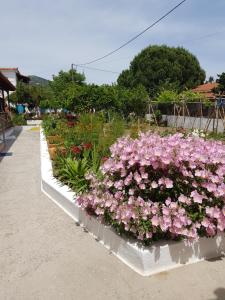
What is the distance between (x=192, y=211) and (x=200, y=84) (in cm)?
4151

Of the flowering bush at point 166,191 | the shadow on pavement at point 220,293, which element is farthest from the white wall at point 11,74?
the shadow on pavement at point 220,293

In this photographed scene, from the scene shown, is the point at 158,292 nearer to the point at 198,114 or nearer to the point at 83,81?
the point at 198,114

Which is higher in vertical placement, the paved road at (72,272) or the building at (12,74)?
the building at (12,74)

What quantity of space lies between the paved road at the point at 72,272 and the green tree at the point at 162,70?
3421 centimetres

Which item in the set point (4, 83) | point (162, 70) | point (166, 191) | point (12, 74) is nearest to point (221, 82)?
point (162, 70)

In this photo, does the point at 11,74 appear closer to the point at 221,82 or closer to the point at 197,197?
the point at 221,82

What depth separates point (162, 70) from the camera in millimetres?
38781

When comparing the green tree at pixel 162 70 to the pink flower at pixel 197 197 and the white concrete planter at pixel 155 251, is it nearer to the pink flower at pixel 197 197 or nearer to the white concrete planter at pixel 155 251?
the white concrete planter at pixel 155 251

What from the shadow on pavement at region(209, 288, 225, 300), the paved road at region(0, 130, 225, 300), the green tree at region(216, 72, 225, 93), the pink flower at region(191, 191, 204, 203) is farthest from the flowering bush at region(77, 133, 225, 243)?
the green tree at region(216, 72, 225, 93)

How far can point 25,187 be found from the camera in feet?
21.8

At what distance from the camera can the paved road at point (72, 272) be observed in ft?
9.78

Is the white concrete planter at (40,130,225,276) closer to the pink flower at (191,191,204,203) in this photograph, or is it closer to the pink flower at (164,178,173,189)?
the pink flower at (191,191,204,203)

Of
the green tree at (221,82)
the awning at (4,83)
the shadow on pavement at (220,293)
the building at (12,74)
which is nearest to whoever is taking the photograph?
the shadow on pavement at (220,293)

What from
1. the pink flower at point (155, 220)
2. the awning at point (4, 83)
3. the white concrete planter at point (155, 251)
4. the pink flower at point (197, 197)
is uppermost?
the awning at point (4, 83)
